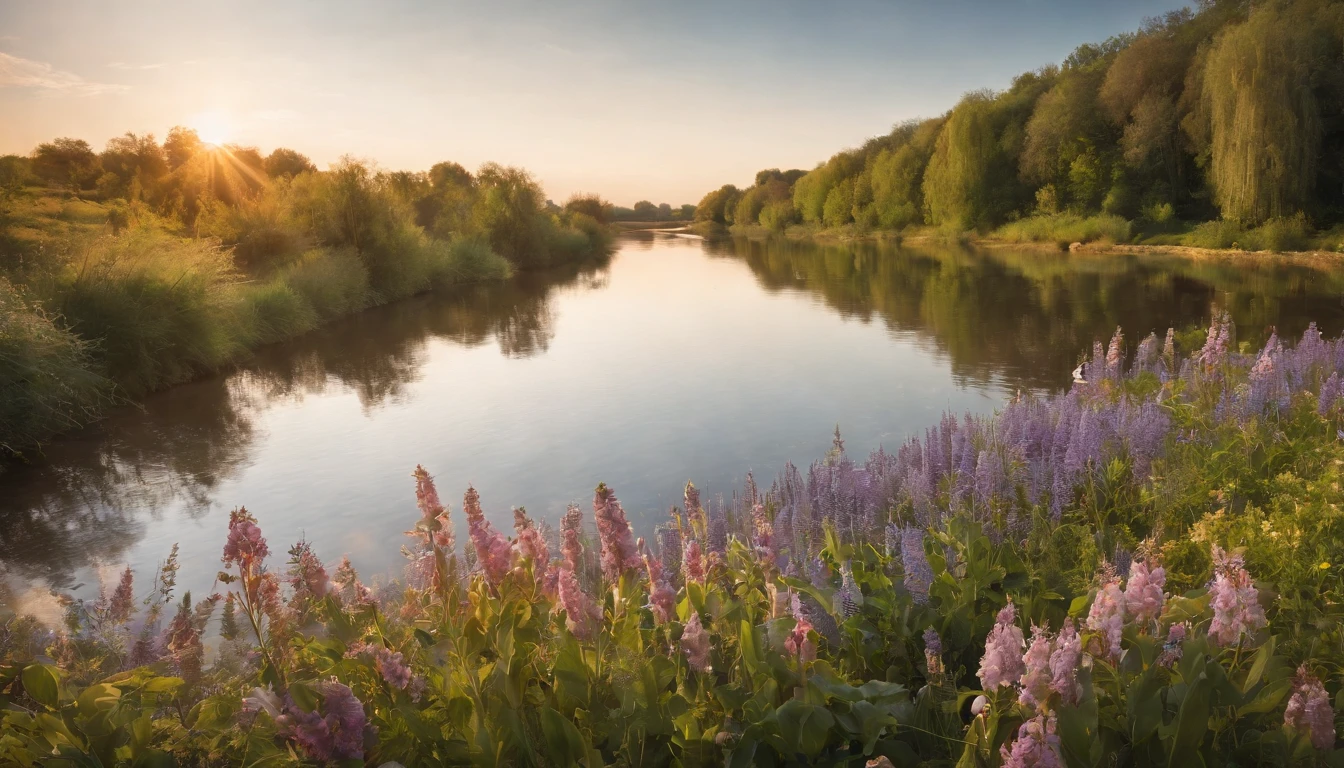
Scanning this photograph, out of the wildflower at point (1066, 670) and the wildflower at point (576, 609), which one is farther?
the wildflower at point (576, 609)

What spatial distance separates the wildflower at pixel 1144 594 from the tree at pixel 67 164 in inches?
987

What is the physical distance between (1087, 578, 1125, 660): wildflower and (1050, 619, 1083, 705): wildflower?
0.40 metres

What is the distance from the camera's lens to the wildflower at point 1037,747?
1624 millimetres

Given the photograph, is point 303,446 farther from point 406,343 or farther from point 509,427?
point 406,343

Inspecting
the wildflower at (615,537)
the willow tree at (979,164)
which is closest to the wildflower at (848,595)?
the wildflower at (615,537)

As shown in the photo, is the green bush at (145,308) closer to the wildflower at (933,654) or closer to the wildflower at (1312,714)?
the wildflower at (933,654)

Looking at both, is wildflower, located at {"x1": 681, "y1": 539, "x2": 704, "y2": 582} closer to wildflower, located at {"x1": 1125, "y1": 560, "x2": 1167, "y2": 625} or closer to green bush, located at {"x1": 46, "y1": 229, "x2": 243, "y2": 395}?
wildflower, located at {"x1": 1125, "y1": 560, "x2": 1167, "y2": 625}

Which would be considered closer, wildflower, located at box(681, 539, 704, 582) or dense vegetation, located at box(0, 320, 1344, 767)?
dense vegetation, located at box(0, 320, 1344, 767)

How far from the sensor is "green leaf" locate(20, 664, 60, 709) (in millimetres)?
1799

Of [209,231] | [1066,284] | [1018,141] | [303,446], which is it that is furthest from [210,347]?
[1018,141]

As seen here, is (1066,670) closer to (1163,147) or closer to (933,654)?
(933,654)

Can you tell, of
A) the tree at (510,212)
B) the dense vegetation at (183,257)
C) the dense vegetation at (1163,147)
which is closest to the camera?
the dense vegetation at (183,257)

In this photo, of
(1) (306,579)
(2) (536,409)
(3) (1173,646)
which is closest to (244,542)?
(1) (306,579)

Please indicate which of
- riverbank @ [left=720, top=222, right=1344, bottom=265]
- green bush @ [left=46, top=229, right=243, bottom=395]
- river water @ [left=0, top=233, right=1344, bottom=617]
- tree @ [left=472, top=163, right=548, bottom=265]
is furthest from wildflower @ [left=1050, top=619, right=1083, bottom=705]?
tree @ [left=472, top=163, right=548, bottom=265]
